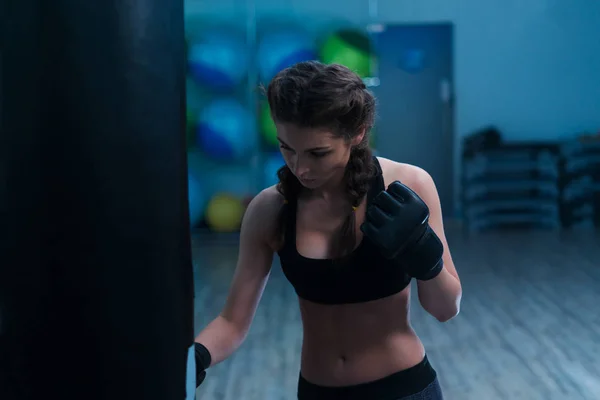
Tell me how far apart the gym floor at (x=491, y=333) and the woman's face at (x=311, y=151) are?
185 centimetres

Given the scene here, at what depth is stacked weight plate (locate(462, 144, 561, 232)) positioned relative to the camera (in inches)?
251

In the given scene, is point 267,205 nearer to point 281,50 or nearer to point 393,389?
point 393,389

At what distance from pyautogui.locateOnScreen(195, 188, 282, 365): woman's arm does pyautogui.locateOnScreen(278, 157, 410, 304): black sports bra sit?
0.06m

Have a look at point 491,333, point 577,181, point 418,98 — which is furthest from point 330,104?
point 577,181

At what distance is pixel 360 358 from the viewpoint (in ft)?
3.65

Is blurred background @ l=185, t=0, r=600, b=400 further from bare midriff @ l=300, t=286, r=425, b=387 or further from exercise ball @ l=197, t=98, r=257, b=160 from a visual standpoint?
bare midriff @ l=300, t=286, r=425, b=387

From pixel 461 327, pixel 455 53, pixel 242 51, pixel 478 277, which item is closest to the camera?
pixel 461 327

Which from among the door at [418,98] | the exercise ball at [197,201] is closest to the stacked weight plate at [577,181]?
the door at [418,98]

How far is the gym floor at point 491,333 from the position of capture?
2719mm

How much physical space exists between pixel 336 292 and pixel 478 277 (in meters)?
3.61

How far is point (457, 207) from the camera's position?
6723mm

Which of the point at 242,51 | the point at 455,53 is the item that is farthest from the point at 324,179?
the point at 455,53

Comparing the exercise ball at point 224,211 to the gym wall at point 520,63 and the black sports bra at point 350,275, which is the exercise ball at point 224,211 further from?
the black sports bra at point 350,275

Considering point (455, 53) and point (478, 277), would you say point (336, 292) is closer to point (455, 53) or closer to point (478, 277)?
point (478, 277)
